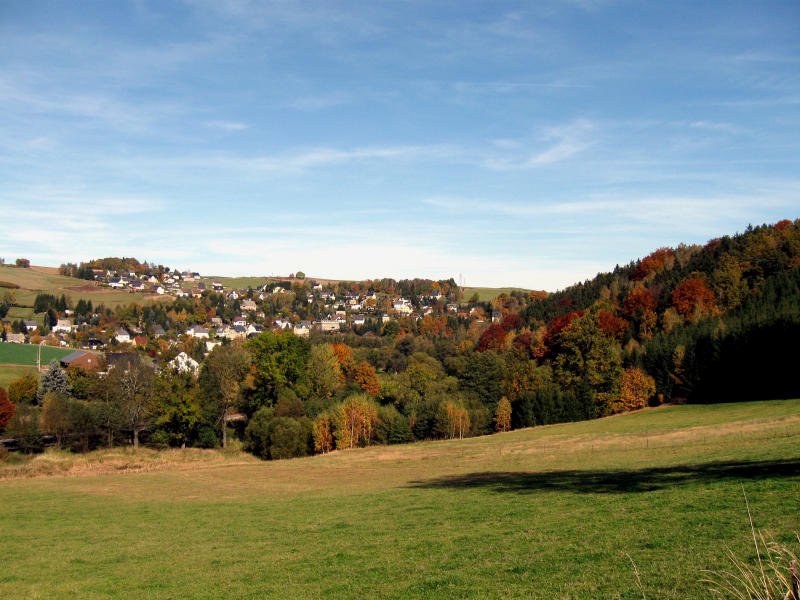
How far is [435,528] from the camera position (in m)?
18.3

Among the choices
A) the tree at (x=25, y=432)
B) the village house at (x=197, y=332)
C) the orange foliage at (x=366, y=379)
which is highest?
the village house at (x=197, y=332)

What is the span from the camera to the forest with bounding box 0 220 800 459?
2621 inches

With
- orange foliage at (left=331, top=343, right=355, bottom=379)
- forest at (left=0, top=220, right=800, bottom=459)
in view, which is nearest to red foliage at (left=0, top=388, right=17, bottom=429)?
forest at (left=0, top=220, right=800, bottom=459)

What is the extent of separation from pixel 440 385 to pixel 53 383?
5219 centimetres

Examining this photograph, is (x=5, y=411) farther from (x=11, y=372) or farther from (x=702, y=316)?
(x=702, y=316)

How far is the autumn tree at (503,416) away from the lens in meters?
76.2

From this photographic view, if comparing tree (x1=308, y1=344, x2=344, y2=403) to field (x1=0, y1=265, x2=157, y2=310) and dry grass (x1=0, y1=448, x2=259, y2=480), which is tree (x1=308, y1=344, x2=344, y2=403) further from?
field (x1=0, y1=265, x2=157, y2=310)

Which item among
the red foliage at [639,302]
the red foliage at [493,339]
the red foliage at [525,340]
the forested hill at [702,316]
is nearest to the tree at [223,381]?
the forested hill at [702,316]

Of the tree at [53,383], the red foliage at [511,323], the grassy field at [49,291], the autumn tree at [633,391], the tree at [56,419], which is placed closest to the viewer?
the tree at [56,419]

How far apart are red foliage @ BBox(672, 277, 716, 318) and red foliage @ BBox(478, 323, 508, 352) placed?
29.6m

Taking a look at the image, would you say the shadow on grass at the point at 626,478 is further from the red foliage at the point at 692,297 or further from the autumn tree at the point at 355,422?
the red foliage at the point at 692,297

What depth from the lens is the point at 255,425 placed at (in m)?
66.4

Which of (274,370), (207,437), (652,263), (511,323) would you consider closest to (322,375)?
(274,370)

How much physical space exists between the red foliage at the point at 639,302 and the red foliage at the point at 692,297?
522 cm
